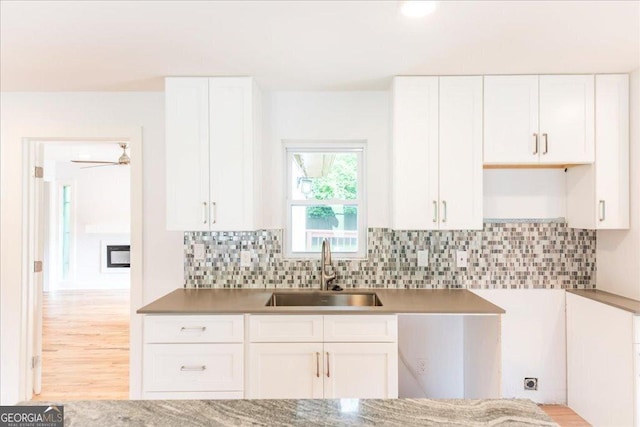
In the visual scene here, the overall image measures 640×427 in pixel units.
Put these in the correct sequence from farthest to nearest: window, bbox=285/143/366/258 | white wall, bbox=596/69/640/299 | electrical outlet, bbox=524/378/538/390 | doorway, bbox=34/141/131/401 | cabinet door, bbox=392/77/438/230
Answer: doorway, bbox=34/141/131/401 → window, bbox=285/143/366/258 → electrical outlet, bbox=524/378/538/390 → cabinet door, bbox=392/77/438/230 → white wall, bbox=596/69/640/299

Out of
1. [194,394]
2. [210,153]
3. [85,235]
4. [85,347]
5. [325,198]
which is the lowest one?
[85,347]

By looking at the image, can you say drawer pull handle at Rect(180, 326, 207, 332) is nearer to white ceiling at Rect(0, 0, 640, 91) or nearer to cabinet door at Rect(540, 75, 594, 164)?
white ceiling at Rect(0, 0, 640, 91)

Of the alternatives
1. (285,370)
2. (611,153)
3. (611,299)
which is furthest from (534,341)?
(285,370)

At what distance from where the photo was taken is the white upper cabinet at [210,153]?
2.64m

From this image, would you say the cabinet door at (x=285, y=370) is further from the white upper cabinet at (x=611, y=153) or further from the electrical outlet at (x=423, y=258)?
the white upper cabinet at (x=611, y=153)

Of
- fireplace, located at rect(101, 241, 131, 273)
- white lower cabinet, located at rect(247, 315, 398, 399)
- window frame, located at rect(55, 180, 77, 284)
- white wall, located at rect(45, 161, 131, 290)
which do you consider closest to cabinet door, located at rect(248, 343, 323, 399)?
white lower cabinet, located at rect(247, 315, 398, 399)

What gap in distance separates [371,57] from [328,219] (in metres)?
1.22

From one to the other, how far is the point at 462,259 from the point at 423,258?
0.28m

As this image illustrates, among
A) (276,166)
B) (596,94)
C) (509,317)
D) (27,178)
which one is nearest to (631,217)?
Result: (596,94)

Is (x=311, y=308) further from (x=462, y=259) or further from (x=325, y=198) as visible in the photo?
(x=462, y=259)

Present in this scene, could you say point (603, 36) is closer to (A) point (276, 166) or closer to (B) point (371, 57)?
(B) point (371, 57)

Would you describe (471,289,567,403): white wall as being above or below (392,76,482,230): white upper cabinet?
below

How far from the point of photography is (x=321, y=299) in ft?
9.32

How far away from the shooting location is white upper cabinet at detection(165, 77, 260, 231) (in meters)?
2.64
